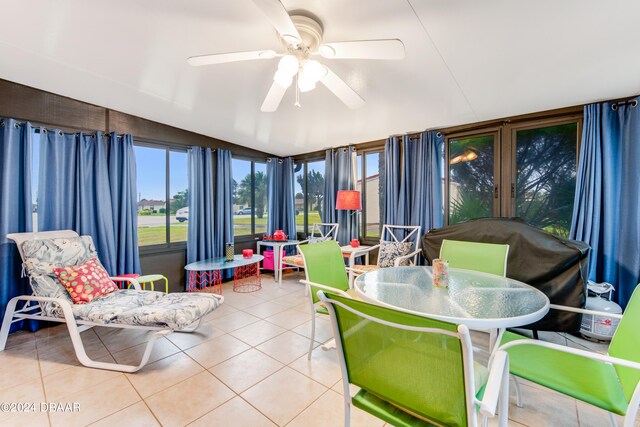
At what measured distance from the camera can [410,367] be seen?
3.04 feet

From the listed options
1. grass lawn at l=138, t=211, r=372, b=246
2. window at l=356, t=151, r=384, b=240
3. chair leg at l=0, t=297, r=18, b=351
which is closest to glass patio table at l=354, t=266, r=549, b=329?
window at l=356, t=151, r=384, b=240

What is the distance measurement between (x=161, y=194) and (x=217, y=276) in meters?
1.47

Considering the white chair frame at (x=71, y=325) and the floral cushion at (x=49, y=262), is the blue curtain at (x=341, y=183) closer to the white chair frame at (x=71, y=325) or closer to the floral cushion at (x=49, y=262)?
the white chair frame at (x=71, y=325)

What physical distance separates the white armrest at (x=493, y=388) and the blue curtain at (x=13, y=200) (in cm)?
384

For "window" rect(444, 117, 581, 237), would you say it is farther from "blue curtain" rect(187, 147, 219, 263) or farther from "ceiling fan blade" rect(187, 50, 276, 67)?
"blue curtain" rect(187, 147, 219, 263)

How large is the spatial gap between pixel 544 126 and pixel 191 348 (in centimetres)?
439

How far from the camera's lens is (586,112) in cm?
280

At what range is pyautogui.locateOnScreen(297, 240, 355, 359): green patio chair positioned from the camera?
2.16 meters

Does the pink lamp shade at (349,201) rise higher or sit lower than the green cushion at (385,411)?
higher

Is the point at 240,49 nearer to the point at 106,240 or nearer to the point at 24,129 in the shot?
the point at 24,129

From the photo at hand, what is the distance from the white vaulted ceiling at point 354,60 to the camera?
1.60 meters

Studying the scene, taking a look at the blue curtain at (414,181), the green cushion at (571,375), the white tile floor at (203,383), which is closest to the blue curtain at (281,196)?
the blue curtain at (414,181)

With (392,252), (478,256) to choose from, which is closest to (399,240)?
(392,252)

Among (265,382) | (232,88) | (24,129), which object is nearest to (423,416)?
(265,382)
